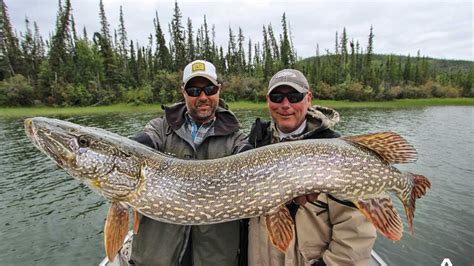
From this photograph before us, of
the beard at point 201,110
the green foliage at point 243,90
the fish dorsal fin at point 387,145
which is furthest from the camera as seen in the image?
the green foliage at point 243,90

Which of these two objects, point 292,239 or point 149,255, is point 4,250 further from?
point 292,239

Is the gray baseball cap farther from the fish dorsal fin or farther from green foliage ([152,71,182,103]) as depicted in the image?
green foliage ([152,71,182,103])

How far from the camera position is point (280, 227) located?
2.10 meters

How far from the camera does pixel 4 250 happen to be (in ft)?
18.8

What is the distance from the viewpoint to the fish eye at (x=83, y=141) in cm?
216

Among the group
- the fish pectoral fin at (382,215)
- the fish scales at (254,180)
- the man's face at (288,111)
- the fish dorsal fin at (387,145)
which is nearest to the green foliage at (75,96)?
the fish scales at (254,180)

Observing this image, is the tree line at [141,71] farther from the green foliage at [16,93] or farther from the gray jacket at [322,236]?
the gray jacket at [322,236]

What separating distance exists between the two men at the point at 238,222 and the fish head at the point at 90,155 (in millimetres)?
339

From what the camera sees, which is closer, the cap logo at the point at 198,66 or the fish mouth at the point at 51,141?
the fish mouth at the point at 51,141

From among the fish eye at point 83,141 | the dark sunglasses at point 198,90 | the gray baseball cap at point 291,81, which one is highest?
the gray baseball cap at point 291,81

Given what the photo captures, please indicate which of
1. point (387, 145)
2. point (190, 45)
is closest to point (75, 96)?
point (190, 45)

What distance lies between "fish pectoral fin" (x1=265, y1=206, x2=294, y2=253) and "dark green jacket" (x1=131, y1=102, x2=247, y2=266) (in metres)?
0.45

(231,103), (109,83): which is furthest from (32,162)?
(109,83)

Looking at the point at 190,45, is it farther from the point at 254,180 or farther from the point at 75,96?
the point at 254,180
